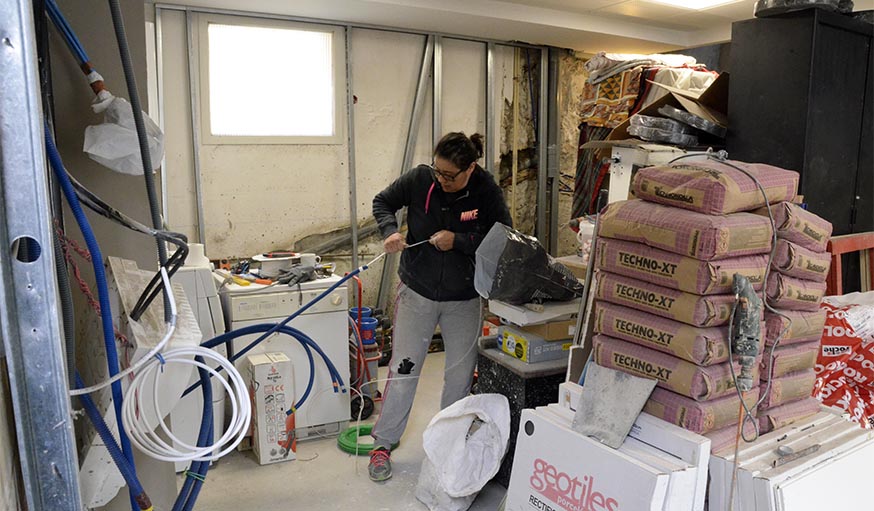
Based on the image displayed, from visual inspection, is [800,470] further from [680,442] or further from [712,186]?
[712,186]

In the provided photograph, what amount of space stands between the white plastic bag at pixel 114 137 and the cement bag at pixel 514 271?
1505mm

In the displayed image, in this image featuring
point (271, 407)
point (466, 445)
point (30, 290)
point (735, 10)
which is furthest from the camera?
point (735, 10)

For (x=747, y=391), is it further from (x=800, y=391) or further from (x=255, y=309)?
(x=255, y=309)

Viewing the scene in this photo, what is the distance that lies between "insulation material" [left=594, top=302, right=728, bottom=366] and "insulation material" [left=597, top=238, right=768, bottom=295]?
10 centimetres

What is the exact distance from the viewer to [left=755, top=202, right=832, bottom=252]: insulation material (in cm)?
170

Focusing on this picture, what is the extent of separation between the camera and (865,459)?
1707mm

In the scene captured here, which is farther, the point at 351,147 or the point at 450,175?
the point at 351,147

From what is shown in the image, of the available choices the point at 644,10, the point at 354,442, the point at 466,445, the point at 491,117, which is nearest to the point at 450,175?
the point at 466,445

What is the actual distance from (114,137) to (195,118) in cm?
288

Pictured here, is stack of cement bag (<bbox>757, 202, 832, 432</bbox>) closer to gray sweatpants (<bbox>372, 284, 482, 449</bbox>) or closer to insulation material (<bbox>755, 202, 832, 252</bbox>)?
insulation material (<bbox>755, 202, 832, 252</bbox>)

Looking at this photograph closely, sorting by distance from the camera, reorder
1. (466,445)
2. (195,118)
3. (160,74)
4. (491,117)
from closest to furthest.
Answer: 1. (466,445)
2. (160,74)
3. (195,118)
4. (491,117)

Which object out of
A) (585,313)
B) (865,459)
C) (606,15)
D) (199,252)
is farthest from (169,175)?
(865,459)

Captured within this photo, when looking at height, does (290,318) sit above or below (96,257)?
below

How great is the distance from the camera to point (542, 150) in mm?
5023
